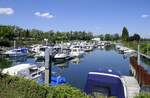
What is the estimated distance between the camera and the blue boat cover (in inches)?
585

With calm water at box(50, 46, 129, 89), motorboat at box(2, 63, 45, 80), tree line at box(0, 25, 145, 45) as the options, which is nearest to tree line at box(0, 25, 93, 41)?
tree line at box(0, 25, 145, 45)

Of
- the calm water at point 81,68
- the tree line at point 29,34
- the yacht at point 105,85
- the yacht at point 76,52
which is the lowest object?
the calm water at point 81,68

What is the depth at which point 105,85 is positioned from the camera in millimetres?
15047

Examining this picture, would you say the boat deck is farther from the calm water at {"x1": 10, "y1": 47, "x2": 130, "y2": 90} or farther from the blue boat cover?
the blue boat cover

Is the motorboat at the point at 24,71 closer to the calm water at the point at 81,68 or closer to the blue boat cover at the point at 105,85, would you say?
the calm water at the point at 81,68

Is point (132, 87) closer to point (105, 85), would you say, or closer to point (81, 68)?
point (105, 85)

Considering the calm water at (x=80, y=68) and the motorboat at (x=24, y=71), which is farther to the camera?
the calm water at (x=80, y=68)

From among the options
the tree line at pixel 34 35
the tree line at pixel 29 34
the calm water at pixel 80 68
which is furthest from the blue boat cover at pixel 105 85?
the tree line at pixel 29 34

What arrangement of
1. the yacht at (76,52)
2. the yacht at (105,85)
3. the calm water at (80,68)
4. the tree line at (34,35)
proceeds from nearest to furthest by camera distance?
the yacht at (105,85) → the calm water at (80,68) → the yacht at (76,52) → the tree line at (34,35)

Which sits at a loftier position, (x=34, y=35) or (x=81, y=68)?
(x=34, y=35)

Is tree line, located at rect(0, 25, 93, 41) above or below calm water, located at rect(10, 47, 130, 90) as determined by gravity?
above

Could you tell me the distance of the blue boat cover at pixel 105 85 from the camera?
585 inches

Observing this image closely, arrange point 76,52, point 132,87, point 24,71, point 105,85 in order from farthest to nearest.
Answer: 1. point 76,52
2. point 24,71
3. point 132,87
4. point 105,85

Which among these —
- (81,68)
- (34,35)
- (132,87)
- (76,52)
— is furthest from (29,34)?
(132,87)
